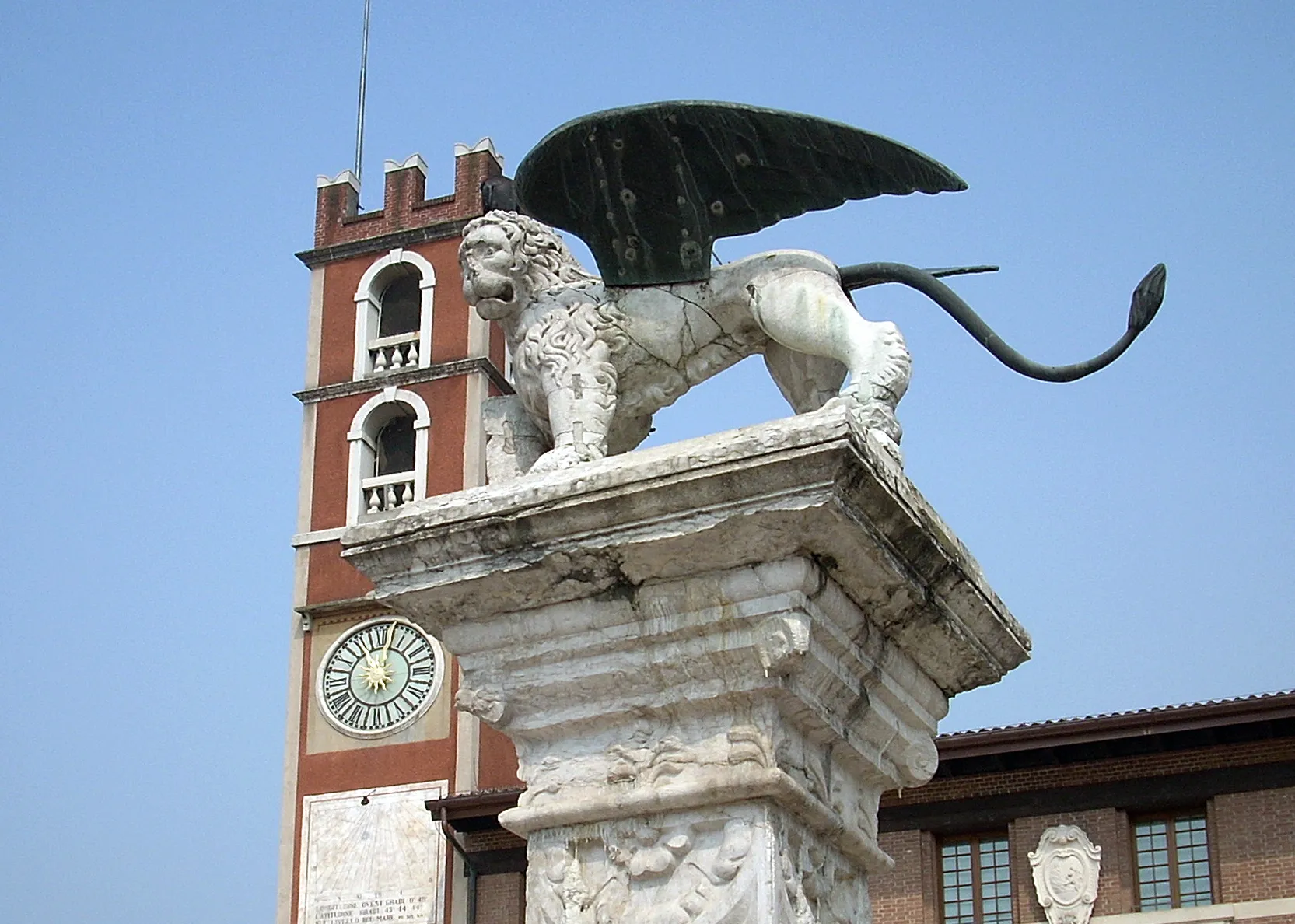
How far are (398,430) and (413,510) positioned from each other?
134 feet

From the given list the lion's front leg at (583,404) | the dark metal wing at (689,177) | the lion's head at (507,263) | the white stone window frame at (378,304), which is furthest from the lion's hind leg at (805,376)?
the white stone window frame at (378,304)

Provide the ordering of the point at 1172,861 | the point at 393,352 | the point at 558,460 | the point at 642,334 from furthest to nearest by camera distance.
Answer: the point at 393,352 → the point at 1172,861 → the point at 642,334 → the point at 558,460

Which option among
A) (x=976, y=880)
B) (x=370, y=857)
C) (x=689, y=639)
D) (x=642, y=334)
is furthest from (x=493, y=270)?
(x=370, y=857)

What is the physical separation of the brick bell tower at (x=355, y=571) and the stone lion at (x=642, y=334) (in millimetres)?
32883

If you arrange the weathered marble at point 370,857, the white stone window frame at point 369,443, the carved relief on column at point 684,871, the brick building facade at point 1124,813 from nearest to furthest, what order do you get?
the carved relief on column at point 684,871 → the brick building facade at point 1124,813 → the weathered marble at point 370,857 → the white stone window frame at point 369,443

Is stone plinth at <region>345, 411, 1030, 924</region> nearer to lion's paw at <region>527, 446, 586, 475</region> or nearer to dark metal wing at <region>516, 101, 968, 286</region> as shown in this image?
lion's paw at <region>527, 446, 586, 475</region>

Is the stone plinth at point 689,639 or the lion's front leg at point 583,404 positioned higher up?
the lion's front leg at point 583,404

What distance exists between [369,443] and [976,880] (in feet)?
67.4

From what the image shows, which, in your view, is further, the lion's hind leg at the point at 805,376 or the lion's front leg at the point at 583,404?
the lion's hind leg at the point at 805,376

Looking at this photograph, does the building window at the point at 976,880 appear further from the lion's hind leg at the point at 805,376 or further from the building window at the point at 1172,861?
the lion's hind leg at the point at 805,376

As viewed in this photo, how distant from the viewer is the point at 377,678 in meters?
42.9

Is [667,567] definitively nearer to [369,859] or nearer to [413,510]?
[413,510]

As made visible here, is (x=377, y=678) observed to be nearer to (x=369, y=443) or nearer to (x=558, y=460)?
(x=369, y=443)

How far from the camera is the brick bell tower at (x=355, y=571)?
40750 millimetres
